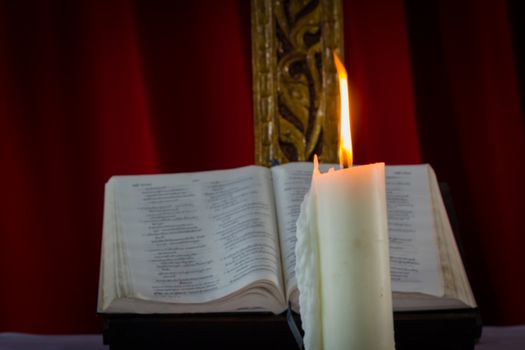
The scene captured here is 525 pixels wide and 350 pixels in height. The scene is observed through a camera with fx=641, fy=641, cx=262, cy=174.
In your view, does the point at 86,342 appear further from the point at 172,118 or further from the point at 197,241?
the point at 172,118

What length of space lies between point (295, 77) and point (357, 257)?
93 cm

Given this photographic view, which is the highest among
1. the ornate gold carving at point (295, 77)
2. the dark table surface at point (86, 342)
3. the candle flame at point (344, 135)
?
the ornate gold carving at point (295, 77)

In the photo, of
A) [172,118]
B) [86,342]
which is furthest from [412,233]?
[172,118]

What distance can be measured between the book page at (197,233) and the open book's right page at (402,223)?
2cm

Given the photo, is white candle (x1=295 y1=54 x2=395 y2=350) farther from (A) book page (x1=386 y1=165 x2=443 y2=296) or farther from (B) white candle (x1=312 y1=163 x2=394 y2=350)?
(A) book page (x1=386 y1=165 x2=443 y2=296)

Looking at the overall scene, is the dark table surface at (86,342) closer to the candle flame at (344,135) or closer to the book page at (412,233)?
the book page at (412,233)

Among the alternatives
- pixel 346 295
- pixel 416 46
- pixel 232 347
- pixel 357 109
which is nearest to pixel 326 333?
pixel 346 295

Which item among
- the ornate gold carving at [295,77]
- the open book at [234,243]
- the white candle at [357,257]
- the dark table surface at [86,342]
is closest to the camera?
the white candle at [357,257]

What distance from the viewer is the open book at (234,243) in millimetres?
673

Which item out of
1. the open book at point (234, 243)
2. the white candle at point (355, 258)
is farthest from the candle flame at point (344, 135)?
the open book at point (234, 243)

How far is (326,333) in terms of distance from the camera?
0.31 meters

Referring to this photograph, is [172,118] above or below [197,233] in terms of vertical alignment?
above

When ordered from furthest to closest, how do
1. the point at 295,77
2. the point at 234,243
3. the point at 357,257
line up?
the point at 295,77 → the point at 234,243 → the point at 357,257

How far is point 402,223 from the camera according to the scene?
76 centimetres
